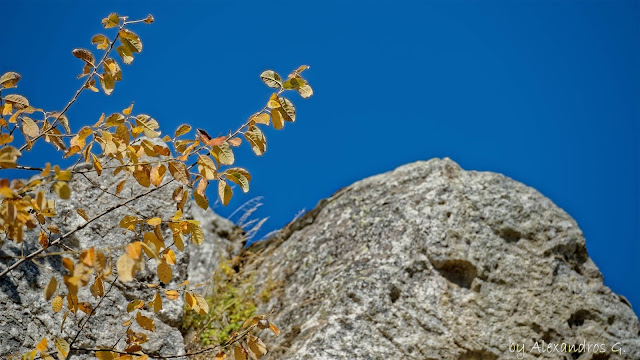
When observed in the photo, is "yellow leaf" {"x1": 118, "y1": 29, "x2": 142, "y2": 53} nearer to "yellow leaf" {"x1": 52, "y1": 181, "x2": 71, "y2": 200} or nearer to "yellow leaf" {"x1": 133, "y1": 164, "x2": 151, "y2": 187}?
"yellow leaf" {"x1": 133, "y1": 164, "x2": 151, "y2": 187}

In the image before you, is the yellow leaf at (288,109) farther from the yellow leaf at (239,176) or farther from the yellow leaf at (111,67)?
the yellow leaf at (111,67)

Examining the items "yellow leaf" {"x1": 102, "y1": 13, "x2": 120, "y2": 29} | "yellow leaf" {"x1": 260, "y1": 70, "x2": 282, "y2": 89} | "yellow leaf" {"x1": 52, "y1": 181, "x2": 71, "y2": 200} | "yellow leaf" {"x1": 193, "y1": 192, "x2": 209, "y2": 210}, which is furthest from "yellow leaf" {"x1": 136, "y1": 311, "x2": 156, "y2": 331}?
"yellow leaf" {"x1": 102, "y1": 13, "x2": 120, "y2": 29}

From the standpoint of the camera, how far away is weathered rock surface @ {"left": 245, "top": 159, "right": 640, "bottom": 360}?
5.71 metres

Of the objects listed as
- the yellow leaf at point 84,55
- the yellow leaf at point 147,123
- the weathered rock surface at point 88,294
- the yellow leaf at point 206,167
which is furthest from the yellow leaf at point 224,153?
the weathered rock surface at point 88,294

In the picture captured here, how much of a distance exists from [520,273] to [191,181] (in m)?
3.76

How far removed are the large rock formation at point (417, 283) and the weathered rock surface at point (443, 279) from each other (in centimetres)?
1

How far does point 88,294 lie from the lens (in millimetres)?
5391

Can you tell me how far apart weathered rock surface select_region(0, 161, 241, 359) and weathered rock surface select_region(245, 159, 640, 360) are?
99cm

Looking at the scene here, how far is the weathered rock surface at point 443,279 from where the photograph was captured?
18.7 feet

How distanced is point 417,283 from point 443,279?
0.27 metres

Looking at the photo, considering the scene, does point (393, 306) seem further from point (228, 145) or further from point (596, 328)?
point (228, 145)

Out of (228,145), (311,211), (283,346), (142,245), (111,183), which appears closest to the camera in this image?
(142,245)

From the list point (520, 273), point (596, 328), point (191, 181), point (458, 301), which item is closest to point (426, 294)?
point (458, 301)

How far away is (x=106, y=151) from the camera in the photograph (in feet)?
11.9
